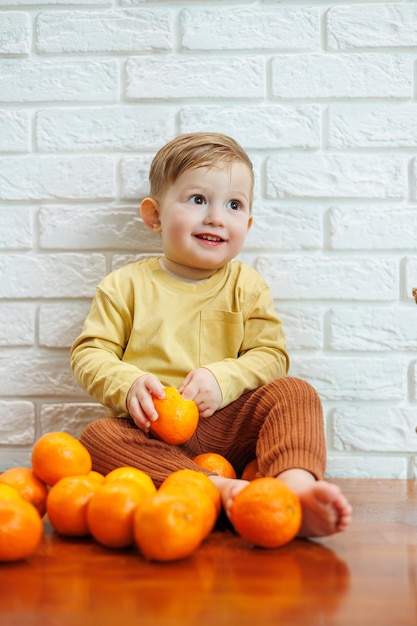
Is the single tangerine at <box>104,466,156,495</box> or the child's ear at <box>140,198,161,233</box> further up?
the child's ear at <box>140,198,161,233</box>

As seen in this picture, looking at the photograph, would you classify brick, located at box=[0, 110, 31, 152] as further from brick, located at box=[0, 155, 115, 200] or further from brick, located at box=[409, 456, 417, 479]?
brick, located at box=[409, 456, 417, 479]

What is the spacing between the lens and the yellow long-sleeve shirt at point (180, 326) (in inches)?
66.0

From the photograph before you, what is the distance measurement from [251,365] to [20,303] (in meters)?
0.65

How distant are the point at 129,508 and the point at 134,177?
967 mm

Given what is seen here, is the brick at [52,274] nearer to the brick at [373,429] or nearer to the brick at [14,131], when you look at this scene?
the brick at [14,131]

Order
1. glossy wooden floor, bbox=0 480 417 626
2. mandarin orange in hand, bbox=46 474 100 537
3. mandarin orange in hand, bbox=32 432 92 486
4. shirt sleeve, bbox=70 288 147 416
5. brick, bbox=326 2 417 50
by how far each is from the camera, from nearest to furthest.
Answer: glossy wooden floor, bbox=0 480 417 626 < mandarin orange in hand, bbox=46 474 100 537 < mandarin orange in hand, bbox=32 432 92 486 < shirt sleeve, bbox=70 288 147 416 < brick, bbox=326 2 417 50

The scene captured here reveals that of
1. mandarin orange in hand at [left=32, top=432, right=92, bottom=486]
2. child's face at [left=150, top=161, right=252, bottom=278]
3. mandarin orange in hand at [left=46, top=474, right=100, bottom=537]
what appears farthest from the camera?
child's face at [left=150, top=161, right=252, bottom=278]

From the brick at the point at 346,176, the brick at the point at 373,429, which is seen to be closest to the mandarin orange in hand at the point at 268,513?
the brick at the point at 373,429

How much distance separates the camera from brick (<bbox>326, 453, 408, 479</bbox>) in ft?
5.95

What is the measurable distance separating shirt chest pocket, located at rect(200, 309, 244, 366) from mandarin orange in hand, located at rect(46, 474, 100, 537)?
1.77 feet

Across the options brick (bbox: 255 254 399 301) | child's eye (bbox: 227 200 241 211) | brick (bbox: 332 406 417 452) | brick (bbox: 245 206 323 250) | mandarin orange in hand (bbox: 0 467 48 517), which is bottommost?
brick (bbox: 332 406 417 452)

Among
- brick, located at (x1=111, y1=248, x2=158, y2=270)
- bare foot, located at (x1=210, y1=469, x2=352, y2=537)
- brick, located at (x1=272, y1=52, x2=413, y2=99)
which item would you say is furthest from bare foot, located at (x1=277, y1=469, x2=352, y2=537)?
brick, located at (x1=272, y1=52, x2=413, y2=99)

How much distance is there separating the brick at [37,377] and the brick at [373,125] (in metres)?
0.92

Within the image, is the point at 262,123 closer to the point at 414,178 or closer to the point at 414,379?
the point at 414,178
